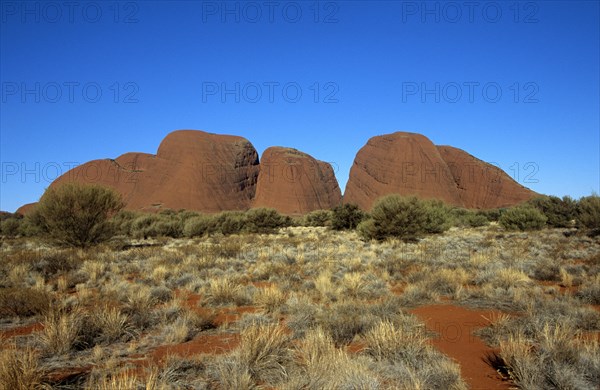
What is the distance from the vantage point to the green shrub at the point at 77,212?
53.2 feet

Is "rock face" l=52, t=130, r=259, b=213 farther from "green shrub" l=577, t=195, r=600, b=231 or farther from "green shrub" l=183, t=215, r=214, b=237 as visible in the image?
"green shrub" l=577, t=195, r=600, b=231

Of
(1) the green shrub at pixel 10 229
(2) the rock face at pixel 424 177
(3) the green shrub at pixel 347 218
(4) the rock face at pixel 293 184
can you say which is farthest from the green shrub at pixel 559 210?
(1) the green shrub at pixel 10 229

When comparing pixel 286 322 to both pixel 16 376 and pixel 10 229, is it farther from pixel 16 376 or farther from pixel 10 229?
pixel 10 229

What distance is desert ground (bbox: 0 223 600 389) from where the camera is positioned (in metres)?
3.27

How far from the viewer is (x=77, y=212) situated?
16.5m

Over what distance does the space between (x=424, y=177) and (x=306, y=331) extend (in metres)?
68.4

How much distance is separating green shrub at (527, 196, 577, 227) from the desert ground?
70.6ft

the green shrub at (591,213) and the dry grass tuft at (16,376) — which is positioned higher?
the green shrub at (591,213)

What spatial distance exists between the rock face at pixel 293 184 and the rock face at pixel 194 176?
2.68m

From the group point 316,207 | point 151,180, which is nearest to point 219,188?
point 151,180

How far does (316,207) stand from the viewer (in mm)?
73438

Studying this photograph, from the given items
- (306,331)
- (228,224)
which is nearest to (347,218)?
(228,224)

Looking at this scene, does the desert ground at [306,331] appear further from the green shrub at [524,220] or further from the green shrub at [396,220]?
the green shrub at [524,220]

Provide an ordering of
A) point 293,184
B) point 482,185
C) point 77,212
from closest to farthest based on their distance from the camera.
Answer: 1. point 77,212
2. point 482,185
3. point 293,184
